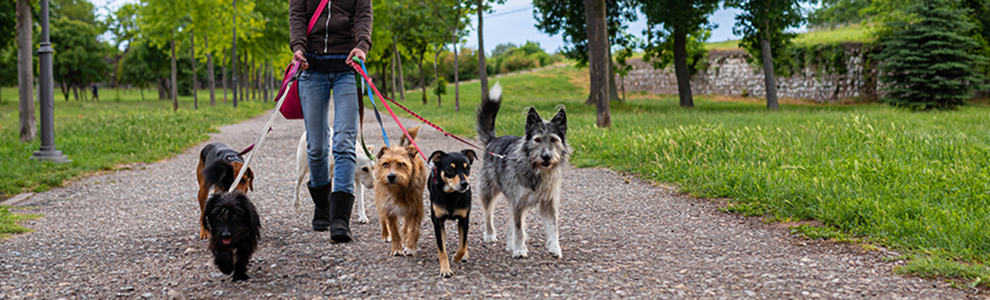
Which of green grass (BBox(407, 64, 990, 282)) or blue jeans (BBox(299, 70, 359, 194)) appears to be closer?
green grass (BBox(407, 64, 990, 282))

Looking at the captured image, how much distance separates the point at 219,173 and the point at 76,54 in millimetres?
55893

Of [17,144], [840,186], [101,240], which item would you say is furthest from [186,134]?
[840,186]

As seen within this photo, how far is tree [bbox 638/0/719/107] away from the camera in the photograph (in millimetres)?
24344

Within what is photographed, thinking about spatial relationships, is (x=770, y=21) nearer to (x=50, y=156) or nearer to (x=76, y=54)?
(x=50, y=156)

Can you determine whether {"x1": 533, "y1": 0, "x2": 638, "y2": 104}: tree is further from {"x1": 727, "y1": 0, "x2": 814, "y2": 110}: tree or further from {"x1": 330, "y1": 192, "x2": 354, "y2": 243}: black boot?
{"x1": 330, "y1": 192, "x2": 354, "y2": 243}: black boot

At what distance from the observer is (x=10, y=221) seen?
5645 millimetres

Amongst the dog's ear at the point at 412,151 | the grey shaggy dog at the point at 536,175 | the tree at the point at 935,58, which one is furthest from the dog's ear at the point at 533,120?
the tree at the point at 935,58

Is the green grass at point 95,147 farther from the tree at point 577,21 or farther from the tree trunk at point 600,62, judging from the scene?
the tree at point 577,21

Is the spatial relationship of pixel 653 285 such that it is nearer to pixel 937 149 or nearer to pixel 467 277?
pixel 467 277

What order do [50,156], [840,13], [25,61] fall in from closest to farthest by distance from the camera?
[50,156], [25,61], [840,13]

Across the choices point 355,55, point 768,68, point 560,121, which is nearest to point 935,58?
point 768,68

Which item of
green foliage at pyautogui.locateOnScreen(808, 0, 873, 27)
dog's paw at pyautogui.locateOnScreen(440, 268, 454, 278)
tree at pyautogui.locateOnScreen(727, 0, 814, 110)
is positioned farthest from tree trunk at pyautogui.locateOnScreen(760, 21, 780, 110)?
green foliage at pyautogui.locateOnScreen(808, 0, 873, 27)

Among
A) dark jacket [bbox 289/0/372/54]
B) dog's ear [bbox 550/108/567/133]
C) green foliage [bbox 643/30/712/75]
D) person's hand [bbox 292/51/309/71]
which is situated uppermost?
green foliage [bbox 643/30/712/75]

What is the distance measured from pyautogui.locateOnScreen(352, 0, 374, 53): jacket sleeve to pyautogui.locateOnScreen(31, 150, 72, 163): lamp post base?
7.56m
